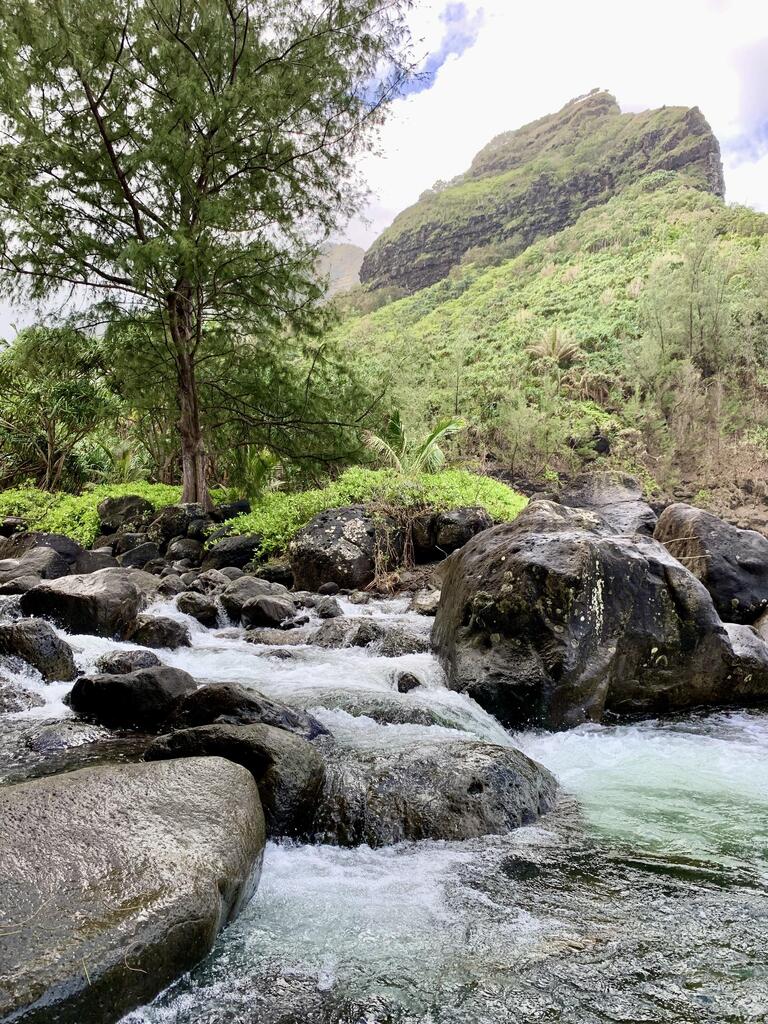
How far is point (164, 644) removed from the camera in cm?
695

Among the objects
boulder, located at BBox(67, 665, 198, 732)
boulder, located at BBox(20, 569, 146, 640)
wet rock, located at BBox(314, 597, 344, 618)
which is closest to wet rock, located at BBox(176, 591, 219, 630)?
boulder, located at BBox(20, 569, 146, 640)

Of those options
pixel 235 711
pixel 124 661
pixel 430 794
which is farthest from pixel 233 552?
pixel 430 794

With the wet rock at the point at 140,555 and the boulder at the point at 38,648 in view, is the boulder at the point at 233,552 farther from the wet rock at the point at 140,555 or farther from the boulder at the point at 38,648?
the boulder at the point at 38,648

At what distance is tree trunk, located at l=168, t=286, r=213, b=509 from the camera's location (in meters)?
13.7

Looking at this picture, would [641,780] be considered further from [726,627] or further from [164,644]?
[164,644]

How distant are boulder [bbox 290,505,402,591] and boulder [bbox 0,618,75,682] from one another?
494 cm

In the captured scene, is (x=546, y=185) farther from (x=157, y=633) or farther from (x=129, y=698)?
(x=129, y=698)

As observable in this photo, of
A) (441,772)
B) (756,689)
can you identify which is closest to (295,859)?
(441,772)

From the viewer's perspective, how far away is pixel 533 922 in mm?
2541

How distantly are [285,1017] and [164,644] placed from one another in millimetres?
5330

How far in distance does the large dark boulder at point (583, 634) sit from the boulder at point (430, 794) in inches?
50.5

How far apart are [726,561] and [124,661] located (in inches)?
271

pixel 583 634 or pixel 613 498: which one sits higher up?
pixel 613 498

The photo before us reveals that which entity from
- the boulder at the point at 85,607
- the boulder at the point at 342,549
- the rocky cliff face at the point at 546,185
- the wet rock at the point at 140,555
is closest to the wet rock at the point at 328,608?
the boulder at the point at 342,549
